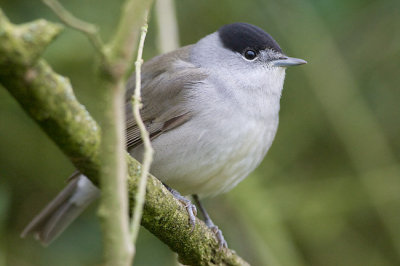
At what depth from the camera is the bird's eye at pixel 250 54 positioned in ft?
12.8

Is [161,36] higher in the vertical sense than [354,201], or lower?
higher

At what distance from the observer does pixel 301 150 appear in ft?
16.4

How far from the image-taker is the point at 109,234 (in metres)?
1.33

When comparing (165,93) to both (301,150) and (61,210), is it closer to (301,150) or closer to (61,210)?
(61,210)

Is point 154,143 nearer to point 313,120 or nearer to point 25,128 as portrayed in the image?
point 25,128

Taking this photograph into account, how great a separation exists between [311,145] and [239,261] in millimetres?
2010

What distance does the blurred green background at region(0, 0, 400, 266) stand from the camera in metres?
4.42

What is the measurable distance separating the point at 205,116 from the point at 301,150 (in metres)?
1.78

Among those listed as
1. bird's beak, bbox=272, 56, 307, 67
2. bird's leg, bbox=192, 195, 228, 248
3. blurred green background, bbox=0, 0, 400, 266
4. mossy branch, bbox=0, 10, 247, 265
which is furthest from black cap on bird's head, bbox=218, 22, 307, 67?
mossy branch, bbox=0, 10, 247, 265

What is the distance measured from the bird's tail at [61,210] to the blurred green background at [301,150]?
0.38 m

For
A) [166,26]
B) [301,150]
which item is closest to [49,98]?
[166,26]

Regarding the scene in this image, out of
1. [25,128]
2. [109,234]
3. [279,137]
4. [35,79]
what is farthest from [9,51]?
[279,137]

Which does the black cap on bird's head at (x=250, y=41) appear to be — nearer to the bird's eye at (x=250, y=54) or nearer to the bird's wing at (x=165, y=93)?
the bird's eye at (x=250, y=54)

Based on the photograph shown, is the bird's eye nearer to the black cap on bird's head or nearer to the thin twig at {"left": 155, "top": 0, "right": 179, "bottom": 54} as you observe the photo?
→ the black cap on bird's head
